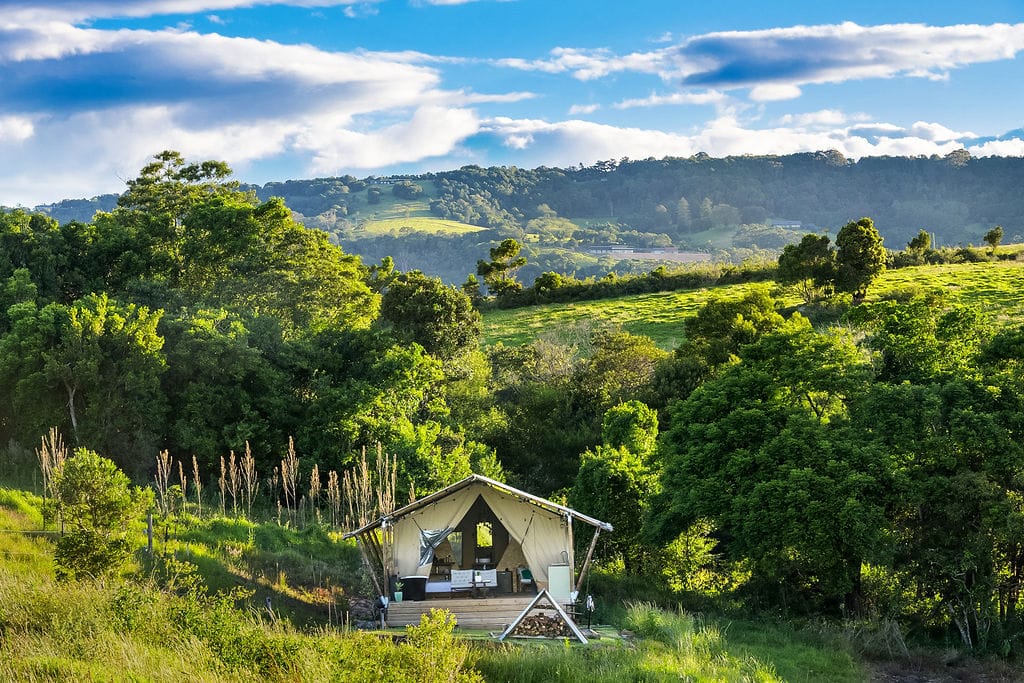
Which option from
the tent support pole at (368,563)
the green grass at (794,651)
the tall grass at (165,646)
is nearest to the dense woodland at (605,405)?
the green grass at (794,651)

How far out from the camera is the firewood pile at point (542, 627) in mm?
14406

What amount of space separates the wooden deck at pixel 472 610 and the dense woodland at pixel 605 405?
15.8ft

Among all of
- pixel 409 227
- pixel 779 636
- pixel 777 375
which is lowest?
pixel 779 636

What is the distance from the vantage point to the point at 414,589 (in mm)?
16922

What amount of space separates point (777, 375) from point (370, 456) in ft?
38.7

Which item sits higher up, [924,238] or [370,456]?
[924,238]

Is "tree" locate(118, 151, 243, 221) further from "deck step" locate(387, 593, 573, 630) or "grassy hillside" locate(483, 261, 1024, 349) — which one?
"deck step" locate(387, 593, 573, 630)

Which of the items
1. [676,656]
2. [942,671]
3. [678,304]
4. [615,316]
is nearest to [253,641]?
[676,656]

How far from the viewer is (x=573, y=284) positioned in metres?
59.6

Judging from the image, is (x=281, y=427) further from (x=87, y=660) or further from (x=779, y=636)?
(x=87, y=660)

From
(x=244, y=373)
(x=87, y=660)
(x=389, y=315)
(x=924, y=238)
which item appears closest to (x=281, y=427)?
(x=244, y=373)

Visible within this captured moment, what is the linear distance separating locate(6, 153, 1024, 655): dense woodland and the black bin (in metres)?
5.79

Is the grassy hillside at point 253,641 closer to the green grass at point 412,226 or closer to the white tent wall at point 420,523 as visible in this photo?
the white tent wall at point 420,523

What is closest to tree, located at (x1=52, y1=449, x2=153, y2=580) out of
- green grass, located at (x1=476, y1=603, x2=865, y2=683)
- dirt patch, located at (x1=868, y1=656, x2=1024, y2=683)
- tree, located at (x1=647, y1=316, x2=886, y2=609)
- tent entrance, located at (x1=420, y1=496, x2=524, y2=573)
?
green grass, located at (x1=476, y1=603, x2=865, y2=683)
